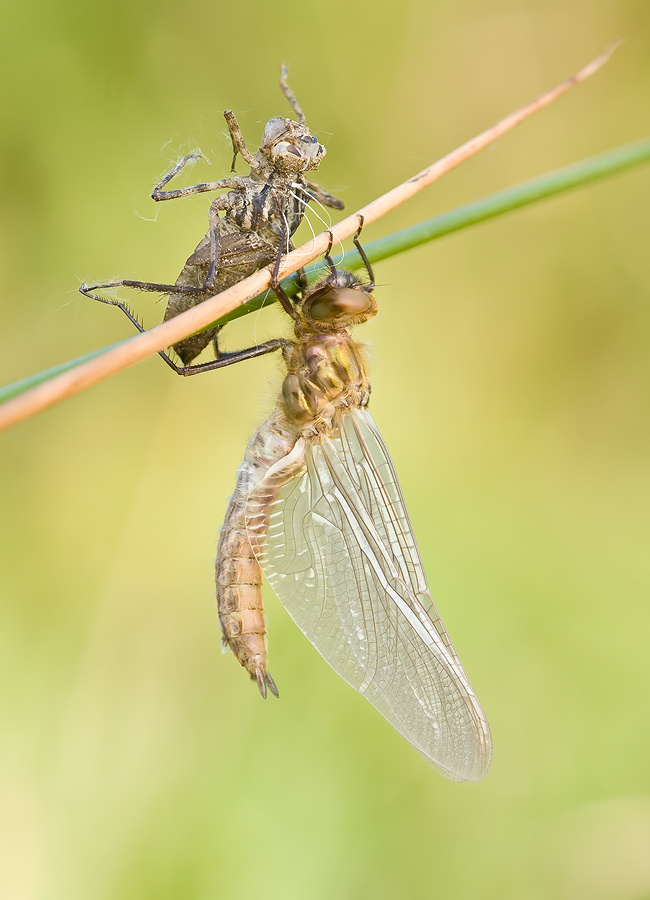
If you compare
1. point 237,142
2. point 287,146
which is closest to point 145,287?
point 237,142

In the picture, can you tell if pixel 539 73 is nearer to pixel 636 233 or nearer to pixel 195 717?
pixel 636 233

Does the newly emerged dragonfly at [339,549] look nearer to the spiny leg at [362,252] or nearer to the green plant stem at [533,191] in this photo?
the spiny leg at [362,252]

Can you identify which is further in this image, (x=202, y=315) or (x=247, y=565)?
(x=247, y=565)

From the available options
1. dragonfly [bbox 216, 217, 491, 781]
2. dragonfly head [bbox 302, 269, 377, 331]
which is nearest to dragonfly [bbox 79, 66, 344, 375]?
dragonfly head [bbox 302, 269, 377, 331]

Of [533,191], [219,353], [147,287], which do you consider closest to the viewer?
[533,191]

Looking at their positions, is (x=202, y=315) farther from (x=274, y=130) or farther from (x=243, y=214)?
(x=274, y=130)

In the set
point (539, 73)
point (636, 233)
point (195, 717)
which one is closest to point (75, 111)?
point (539, 73)

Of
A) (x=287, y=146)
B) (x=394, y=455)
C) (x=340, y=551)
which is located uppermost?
(x=287, y=146)

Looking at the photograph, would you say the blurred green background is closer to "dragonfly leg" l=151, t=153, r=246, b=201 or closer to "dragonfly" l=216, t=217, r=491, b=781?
"dragonfly leg" l=151, t=153, r=246, b=201
